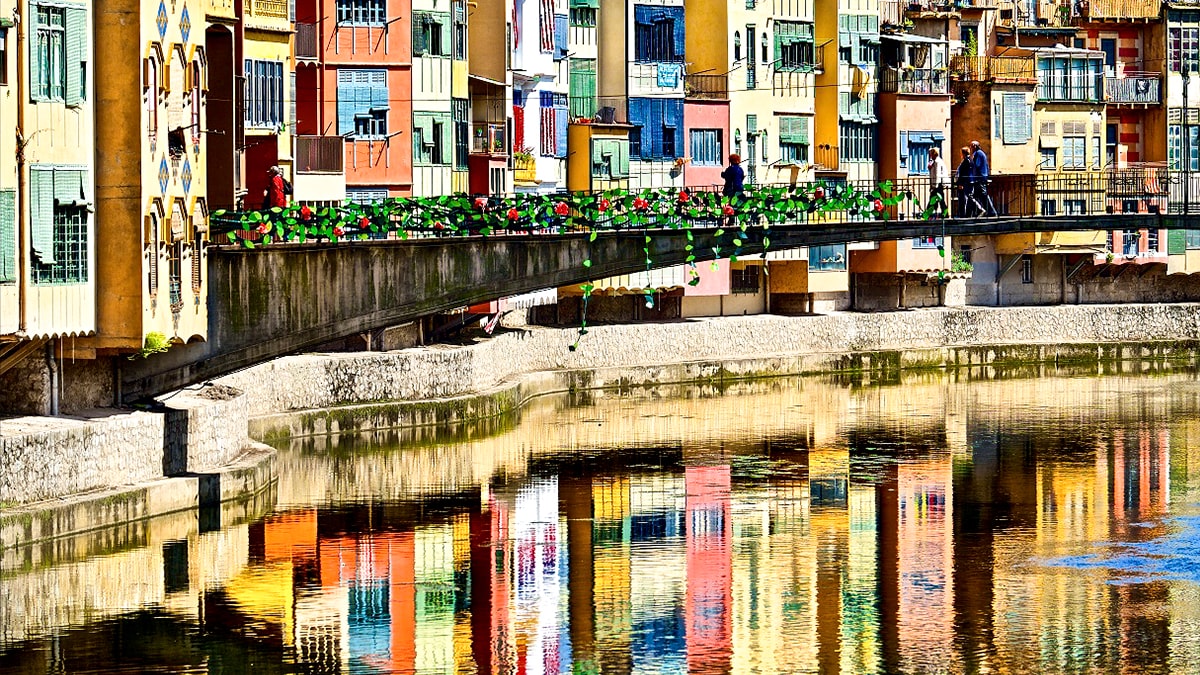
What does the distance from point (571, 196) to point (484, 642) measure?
790 inches

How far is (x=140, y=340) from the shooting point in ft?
162

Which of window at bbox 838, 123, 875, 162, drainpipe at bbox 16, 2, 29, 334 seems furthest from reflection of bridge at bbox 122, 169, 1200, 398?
window at bbox 838, 123, 875, 162

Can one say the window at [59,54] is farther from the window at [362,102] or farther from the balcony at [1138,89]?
the balcony at [1138,89]

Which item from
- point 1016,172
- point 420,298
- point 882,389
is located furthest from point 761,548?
point 1016,172

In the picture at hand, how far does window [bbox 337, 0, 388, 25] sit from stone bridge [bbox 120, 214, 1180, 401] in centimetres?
1732

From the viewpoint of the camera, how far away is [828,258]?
95875 millimetres

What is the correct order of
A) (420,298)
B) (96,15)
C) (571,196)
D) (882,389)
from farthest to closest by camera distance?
1. (882,389)
2. (571,196)
3. (420,298)
4. (96,15)

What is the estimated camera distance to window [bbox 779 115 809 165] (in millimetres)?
95750

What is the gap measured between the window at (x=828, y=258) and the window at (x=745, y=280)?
5.89 feet

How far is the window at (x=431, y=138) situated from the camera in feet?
246

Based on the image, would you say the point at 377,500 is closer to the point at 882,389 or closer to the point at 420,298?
the point at 420,298

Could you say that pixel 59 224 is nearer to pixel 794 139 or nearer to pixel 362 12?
pixel 362 12

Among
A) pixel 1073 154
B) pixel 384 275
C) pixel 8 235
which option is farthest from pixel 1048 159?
pixel 8 235

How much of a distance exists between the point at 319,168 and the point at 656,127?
20918 millimetres
